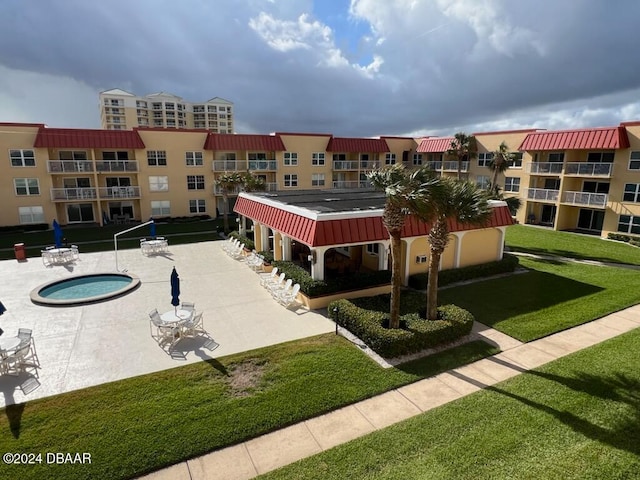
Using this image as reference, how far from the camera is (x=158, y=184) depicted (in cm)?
3662

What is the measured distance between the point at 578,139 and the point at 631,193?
5.73 metres

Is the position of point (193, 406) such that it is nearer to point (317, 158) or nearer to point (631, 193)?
point (631, 193)

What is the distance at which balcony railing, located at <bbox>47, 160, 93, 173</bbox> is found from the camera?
32.1m

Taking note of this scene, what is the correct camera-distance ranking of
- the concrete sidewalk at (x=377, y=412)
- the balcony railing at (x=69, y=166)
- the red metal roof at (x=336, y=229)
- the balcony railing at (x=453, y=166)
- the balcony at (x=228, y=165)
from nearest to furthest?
the concrete sidewalk at (x=377, y=412), the red metal roof at (x=336, y=229), the balcony railing at (x=69, y=166), the balcony at (x=228, y=165), the balcony railing at (x=453, y=166)

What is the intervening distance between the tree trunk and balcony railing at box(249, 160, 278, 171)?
100.0 feet

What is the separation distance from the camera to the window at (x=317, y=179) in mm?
43216

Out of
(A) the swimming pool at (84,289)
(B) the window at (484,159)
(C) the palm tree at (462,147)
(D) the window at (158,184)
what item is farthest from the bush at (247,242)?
(B) the window at (484,159)

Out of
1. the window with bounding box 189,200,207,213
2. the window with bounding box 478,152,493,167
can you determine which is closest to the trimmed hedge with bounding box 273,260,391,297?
the window with bounding box 189,200,207,213

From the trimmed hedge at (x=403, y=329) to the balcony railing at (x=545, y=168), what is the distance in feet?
87.5

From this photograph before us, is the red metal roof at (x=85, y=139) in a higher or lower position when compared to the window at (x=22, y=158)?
higher

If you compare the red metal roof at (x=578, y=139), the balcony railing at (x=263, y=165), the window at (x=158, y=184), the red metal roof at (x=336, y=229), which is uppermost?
the red metal roof at (x=578, y=139)

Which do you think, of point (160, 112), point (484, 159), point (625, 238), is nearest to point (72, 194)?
point (484, 159)

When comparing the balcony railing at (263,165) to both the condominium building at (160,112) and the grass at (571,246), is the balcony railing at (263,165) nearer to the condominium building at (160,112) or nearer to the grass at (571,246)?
the grass at (571,246)

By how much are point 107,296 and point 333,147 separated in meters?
32.1
